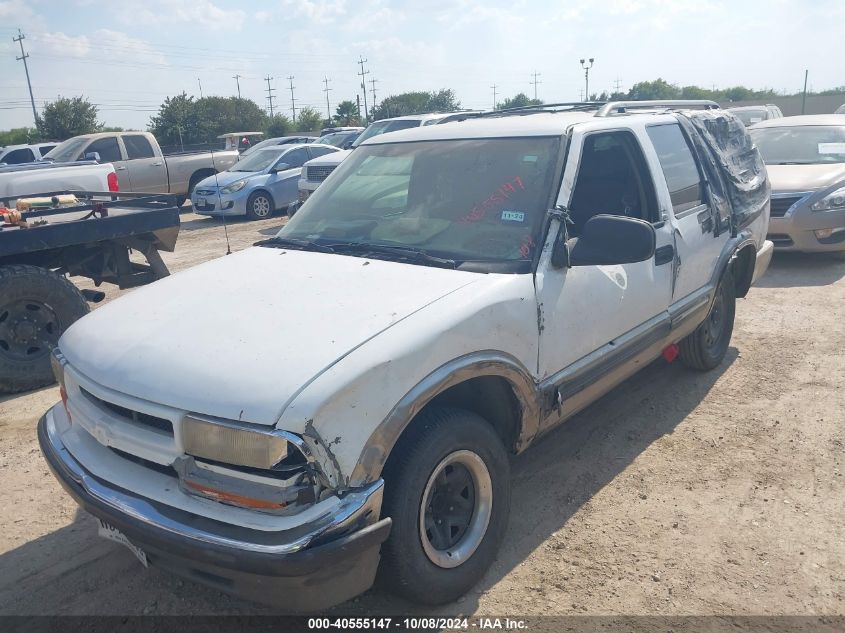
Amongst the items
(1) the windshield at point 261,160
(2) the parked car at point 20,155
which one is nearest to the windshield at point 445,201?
(1) the windshield at point 261,160

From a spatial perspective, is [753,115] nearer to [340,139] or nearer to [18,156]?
[340,139]

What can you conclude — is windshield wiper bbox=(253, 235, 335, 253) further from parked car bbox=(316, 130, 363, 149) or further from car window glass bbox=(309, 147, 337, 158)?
parked car bbox=(316, 130, 363, 149)

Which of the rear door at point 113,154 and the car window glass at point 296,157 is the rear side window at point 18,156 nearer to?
the rear door at point 113,154

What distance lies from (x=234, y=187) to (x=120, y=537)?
42.9ft

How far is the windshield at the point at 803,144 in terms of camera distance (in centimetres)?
931

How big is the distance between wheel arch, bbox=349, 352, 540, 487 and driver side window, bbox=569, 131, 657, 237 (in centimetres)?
129

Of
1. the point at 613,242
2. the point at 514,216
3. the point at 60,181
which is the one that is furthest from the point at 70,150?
the point at 613,242

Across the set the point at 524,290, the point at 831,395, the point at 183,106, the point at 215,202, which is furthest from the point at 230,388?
the point at 183,106

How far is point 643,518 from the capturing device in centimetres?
351

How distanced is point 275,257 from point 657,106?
3037 mm

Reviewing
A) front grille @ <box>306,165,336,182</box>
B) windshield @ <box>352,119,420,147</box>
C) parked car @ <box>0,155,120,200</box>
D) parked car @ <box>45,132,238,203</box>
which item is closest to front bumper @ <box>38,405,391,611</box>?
parked car @ <box>0,155,120,200</box>

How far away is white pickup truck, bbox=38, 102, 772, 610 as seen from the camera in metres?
2.29

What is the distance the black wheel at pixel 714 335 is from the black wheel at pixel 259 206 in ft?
37.5

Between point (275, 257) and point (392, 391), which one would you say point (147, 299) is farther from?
point (392, 391)
